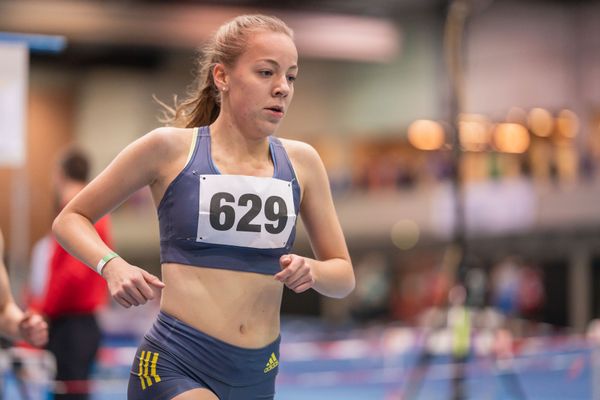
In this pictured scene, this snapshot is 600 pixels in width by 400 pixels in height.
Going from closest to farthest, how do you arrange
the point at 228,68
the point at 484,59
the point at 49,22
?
the point at 228,68 → the point at 49,22 → the point at 484,59

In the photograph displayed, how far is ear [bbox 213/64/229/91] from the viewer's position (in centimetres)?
308

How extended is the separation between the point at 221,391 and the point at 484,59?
2183 centimetres

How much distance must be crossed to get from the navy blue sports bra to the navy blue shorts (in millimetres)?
215

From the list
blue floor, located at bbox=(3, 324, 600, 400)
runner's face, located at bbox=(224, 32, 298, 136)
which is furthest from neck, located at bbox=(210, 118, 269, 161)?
blue floor, located at bbox=(3, 324, 600, 400)

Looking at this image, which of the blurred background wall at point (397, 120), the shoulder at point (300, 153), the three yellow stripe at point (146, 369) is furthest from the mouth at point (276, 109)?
the blurred background wall at point (397, 120)

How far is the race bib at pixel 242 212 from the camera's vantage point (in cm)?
289

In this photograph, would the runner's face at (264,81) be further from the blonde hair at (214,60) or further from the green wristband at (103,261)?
the green wristband at (103,261)

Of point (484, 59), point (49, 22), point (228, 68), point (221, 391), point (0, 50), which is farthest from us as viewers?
point (484, 59)

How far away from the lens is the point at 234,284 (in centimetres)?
289

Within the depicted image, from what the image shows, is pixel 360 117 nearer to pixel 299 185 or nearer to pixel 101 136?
pixel 101 136

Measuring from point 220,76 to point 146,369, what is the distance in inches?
37.1

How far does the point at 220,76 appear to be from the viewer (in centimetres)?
310

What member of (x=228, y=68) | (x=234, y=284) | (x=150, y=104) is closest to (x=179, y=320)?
(x=234, y=284)

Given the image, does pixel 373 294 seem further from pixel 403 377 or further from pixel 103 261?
pixel 103 261
